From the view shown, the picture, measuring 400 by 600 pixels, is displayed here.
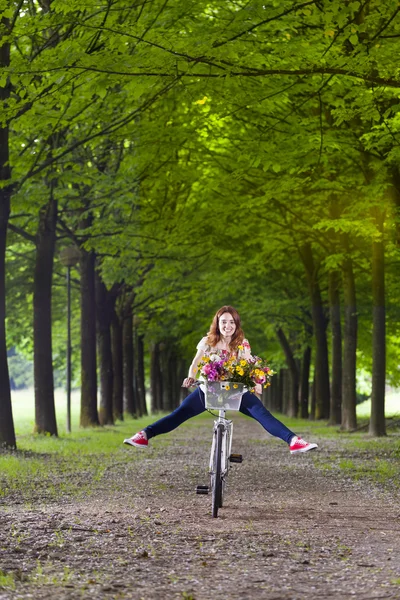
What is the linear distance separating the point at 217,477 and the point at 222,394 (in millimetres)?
764

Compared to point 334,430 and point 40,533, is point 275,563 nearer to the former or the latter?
point 40,533

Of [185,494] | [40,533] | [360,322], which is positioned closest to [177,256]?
[360,322]

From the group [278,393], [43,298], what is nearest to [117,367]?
[43,298]

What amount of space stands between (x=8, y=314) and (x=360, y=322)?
12107mm

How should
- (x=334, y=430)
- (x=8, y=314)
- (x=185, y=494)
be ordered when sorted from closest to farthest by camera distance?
1. (x=185, y=494)
2. (x=334, y=430)
3. (x=8, y=314)

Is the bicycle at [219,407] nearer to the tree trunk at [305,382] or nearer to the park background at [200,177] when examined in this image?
the park background at [200,177]

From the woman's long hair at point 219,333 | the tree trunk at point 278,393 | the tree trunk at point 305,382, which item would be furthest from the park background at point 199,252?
the tree trunk at point 278,393

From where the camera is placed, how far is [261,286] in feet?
115

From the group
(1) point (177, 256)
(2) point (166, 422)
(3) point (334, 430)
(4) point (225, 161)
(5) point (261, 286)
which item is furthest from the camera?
(5) point (261, 286)

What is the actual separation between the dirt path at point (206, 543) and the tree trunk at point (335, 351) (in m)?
16.4

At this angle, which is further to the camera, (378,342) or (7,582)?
(378,342)

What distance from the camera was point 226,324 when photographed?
9.87 metres

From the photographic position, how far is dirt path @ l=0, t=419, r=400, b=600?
620 centimetres

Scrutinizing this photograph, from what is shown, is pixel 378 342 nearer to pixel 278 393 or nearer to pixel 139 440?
pixel 139 440
